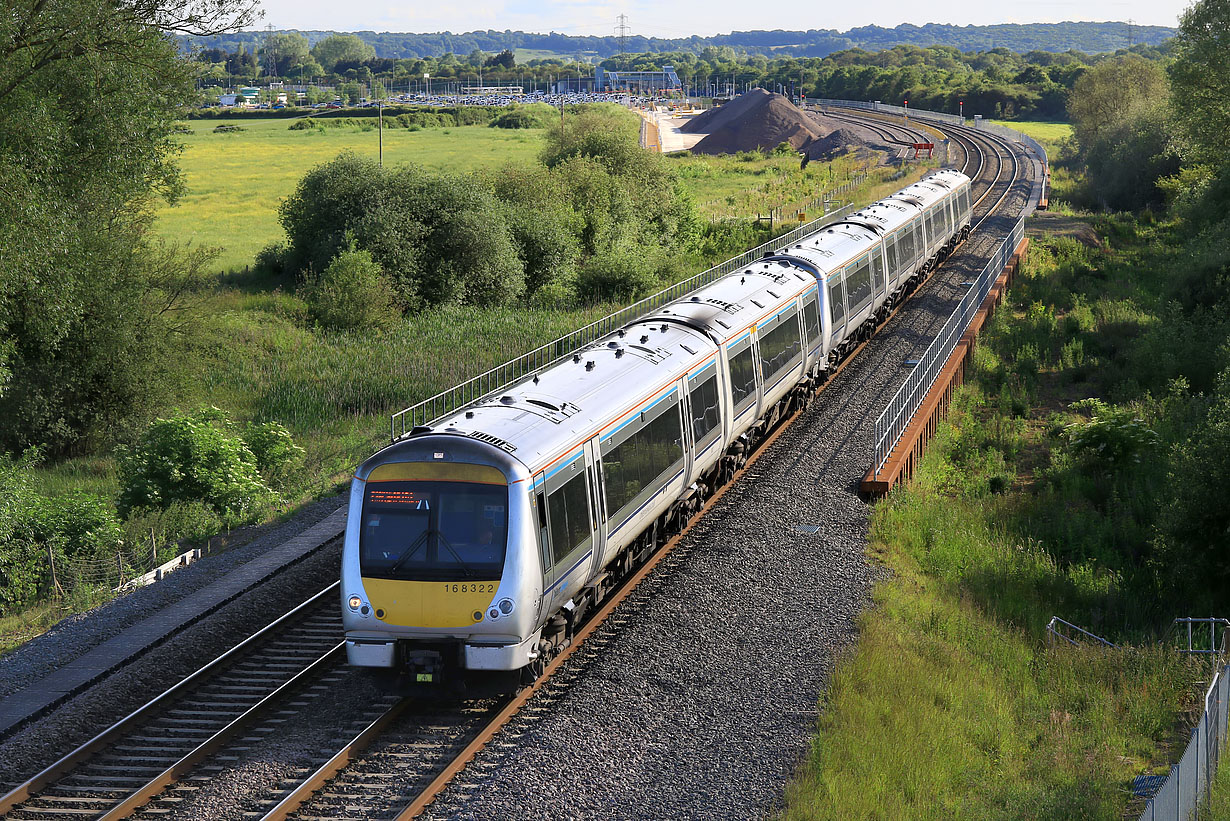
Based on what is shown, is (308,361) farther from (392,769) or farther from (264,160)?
(264,160)

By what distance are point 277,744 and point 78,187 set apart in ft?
60.2

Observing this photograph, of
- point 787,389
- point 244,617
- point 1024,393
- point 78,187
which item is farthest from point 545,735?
point 1024,393

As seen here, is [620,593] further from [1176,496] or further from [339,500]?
[1176,496]

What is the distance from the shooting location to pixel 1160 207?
5897 centimetres

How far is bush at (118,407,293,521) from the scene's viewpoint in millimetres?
21516

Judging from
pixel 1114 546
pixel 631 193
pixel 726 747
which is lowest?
pixel 1114 546


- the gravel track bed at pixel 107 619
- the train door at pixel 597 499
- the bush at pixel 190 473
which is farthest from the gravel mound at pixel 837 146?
the train door at pixel 597 499

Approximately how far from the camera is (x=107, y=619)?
1471 centimetres

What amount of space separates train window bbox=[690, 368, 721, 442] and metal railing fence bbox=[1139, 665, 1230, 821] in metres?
8.26

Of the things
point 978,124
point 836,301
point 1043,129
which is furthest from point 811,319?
point 1043,129

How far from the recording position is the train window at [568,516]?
12.4 m

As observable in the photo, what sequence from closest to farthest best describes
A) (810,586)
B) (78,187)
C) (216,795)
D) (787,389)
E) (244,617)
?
(216,795), (244,617), (810,586), (787,389), (78,187)

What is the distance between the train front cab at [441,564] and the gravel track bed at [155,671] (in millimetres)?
2814

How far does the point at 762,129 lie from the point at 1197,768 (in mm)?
102707
